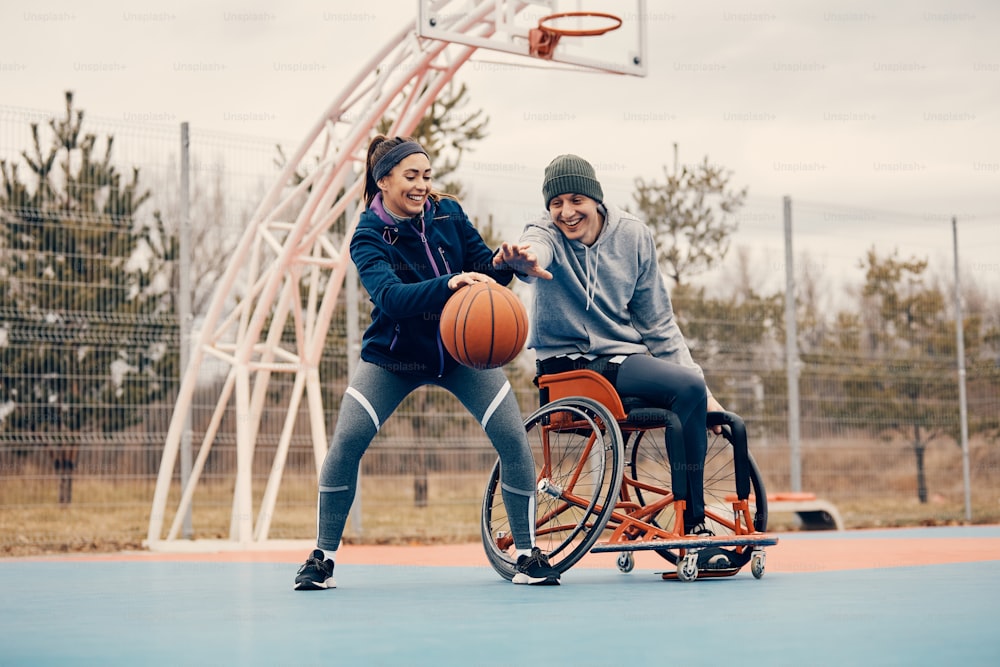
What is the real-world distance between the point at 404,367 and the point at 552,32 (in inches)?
144

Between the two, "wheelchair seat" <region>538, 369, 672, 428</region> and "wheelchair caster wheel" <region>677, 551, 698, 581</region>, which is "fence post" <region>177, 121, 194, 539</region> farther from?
"wheelchair caster wheel" <region>677, 551, 698, 581</region>

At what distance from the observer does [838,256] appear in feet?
37.9

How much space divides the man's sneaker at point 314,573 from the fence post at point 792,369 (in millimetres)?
7280

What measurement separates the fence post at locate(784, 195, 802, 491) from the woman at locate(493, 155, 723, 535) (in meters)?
6.34

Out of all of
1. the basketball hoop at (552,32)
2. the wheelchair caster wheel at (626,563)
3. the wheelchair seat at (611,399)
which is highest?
the basketball hoop at (552,32)

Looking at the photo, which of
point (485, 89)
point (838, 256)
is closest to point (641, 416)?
point (838, 256)

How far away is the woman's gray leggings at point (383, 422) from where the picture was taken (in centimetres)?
Answer: 454

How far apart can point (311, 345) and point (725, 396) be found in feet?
13.2

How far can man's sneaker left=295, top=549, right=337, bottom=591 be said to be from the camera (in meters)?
4.48

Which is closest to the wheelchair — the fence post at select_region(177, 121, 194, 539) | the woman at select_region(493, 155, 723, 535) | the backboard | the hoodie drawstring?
the woman at select_region(493, 155, 723, 535)

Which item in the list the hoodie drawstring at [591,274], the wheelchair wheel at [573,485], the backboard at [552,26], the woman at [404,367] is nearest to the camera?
the wheelchair wheel at [573,485]

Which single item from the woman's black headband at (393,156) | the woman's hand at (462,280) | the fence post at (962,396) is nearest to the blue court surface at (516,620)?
the woman's hand at (462,280)

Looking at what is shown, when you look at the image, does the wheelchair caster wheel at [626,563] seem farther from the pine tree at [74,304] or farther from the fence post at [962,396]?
the fence post at [962,396]

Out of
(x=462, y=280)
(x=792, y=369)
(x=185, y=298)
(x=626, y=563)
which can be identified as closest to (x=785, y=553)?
(x=626, y=563)
